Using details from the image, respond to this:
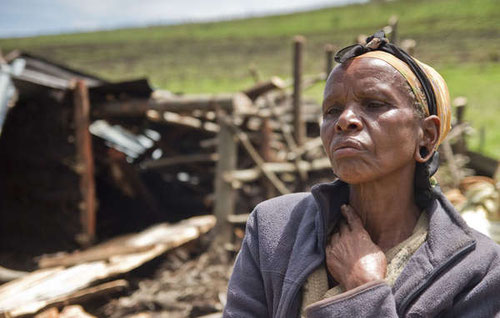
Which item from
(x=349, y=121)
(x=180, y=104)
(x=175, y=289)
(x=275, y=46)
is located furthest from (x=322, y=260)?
(x=275, y=46)

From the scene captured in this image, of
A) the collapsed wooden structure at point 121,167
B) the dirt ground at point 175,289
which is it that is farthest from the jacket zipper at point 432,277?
the collapsed wooden structure at point 121,167

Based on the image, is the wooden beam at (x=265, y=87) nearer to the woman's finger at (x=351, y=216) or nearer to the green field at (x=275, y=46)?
the woman's finger at (x=351, y=216)

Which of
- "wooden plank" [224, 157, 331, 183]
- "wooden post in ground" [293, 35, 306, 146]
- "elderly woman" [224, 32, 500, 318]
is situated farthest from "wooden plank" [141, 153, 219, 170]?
"elderly woman" [224, 32, 500, 318]

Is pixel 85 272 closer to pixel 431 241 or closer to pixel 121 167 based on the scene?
pixel 121 167

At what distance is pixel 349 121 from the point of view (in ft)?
4.81

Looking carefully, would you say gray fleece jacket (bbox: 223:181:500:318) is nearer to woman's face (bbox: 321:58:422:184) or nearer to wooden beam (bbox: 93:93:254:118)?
woman's face (bbox: 321:58:422:184)

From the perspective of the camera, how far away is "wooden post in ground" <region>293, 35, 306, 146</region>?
26.3ft

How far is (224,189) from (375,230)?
5.34 m

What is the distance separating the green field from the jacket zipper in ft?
67.8

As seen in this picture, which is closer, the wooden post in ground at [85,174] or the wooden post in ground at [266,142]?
the wooden post in ground at [85,174]

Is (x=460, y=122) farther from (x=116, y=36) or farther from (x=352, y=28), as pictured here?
(x=116, y=36)

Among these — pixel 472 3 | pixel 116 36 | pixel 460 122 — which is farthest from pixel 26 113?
pixel 116 36

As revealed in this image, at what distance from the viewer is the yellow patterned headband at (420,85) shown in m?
1.50

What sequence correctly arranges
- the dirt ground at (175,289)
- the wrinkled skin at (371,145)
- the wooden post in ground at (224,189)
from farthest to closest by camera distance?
the wooden post in ground at (224,189), the dirt ground at (175,289), the wrinkled skin at (371,145)
